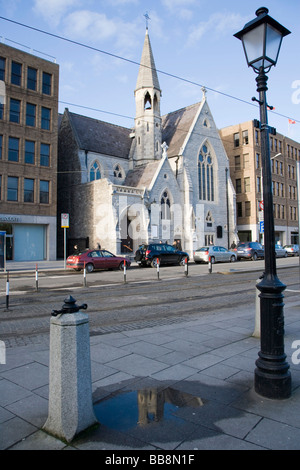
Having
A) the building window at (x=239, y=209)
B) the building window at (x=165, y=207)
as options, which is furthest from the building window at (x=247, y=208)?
the building window at (x=165, y=207)

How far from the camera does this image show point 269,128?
4.32 metres

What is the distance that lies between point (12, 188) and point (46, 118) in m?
7.20

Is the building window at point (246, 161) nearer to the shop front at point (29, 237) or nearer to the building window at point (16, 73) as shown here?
the shop front at point (29, 237)

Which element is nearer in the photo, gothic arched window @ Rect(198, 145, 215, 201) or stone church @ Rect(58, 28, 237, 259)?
stone church @ Rect(58, 28, 237, 259)

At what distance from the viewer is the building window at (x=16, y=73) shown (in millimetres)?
27672

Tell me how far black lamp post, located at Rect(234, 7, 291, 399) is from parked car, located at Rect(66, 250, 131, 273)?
58.5 feet

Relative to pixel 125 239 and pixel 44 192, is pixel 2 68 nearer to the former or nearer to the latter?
pixel 44 192

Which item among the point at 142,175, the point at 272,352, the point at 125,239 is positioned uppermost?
the point at 142,175

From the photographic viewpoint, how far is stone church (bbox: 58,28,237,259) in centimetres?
3114

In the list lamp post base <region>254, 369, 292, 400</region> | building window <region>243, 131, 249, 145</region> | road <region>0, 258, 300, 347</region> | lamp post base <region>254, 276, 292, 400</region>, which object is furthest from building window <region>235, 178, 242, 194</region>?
lamp post base <region>254, 369, 292, 400</region>

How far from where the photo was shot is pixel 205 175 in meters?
41.3

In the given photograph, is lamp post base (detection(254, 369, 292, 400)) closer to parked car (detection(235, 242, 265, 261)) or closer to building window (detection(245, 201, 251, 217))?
parked car (detection(235, 242, 265, 261))

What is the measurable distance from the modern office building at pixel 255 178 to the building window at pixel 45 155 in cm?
2770

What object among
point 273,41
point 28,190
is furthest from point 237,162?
point 273,41
